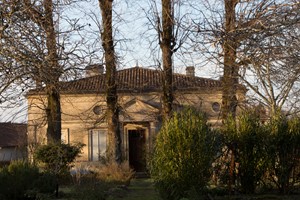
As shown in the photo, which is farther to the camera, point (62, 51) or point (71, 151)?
point (71, 151)

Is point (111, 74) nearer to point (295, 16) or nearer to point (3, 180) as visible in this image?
point (3, 180)

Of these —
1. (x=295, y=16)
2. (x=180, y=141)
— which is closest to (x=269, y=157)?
(x=180, y=141)

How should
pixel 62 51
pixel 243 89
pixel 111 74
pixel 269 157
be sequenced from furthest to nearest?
1. pixel 111 74
2. pixel 243 89
3. pixel 269 157
4. pixel 62 51

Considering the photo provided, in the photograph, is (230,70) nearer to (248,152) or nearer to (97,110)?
(248,152)

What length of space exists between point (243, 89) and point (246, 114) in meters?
5.01

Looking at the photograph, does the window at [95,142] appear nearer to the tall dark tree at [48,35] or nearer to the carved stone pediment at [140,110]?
the carved stone pediment at [140,110]

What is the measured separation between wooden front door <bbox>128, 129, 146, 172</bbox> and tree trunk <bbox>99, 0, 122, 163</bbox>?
32.9 ft

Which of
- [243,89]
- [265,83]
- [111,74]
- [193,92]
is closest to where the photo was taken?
[265,83]

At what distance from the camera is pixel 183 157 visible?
14312 mm

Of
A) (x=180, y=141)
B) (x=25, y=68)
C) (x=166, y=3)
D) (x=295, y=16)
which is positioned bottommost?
(x=180, y=141)

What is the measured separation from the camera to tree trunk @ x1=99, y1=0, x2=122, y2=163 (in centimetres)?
2328

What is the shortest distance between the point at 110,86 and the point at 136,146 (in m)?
11.3

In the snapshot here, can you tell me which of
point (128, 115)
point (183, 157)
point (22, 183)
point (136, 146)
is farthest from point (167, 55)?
point (136, 146)

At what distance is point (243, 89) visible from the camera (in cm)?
2119
